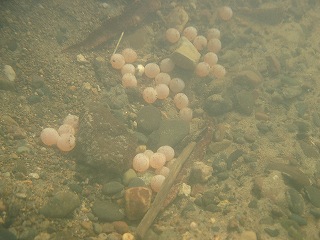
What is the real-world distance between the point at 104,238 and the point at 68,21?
4478mm

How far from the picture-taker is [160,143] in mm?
5047

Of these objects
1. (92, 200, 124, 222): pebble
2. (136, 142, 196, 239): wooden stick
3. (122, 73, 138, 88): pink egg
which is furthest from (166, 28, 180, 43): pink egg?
(92, 200, 124, 222): pebble

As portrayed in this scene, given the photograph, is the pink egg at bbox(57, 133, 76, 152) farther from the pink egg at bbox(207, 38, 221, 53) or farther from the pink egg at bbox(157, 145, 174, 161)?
the pink egg at bbox(207, 38, 221, 53)

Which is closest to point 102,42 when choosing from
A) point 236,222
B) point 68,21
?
point 68,21

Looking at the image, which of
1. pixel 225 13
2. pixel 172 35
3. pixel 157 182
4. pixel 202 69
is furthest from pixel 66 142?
pixel 225 13

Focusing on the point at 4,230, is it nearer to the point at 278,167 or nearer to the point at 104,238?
the point at 104,238

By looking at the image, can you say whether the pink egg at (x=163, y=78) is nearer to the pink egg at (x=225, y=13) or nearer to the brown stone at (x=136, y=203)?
the brown stone at (x=136, y=203)

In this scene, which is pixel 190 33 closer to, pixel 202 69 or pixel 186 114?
pixel 202 69

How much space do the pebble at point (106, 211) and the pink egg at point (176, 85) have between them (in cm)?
297

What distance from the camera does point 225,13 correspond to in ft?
23.3

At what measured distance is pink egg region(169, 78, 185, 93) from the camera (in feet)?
18.8

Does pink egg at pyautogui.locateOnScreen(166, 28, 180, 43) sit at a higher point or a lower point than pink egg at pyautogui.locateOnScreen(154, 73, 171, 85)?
higher

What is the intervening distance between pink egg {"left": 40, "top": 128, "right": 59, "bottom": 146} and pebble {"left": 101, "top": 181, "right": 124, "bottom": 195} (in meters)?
1.10

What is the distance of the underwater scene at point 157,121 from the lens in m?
3.62
